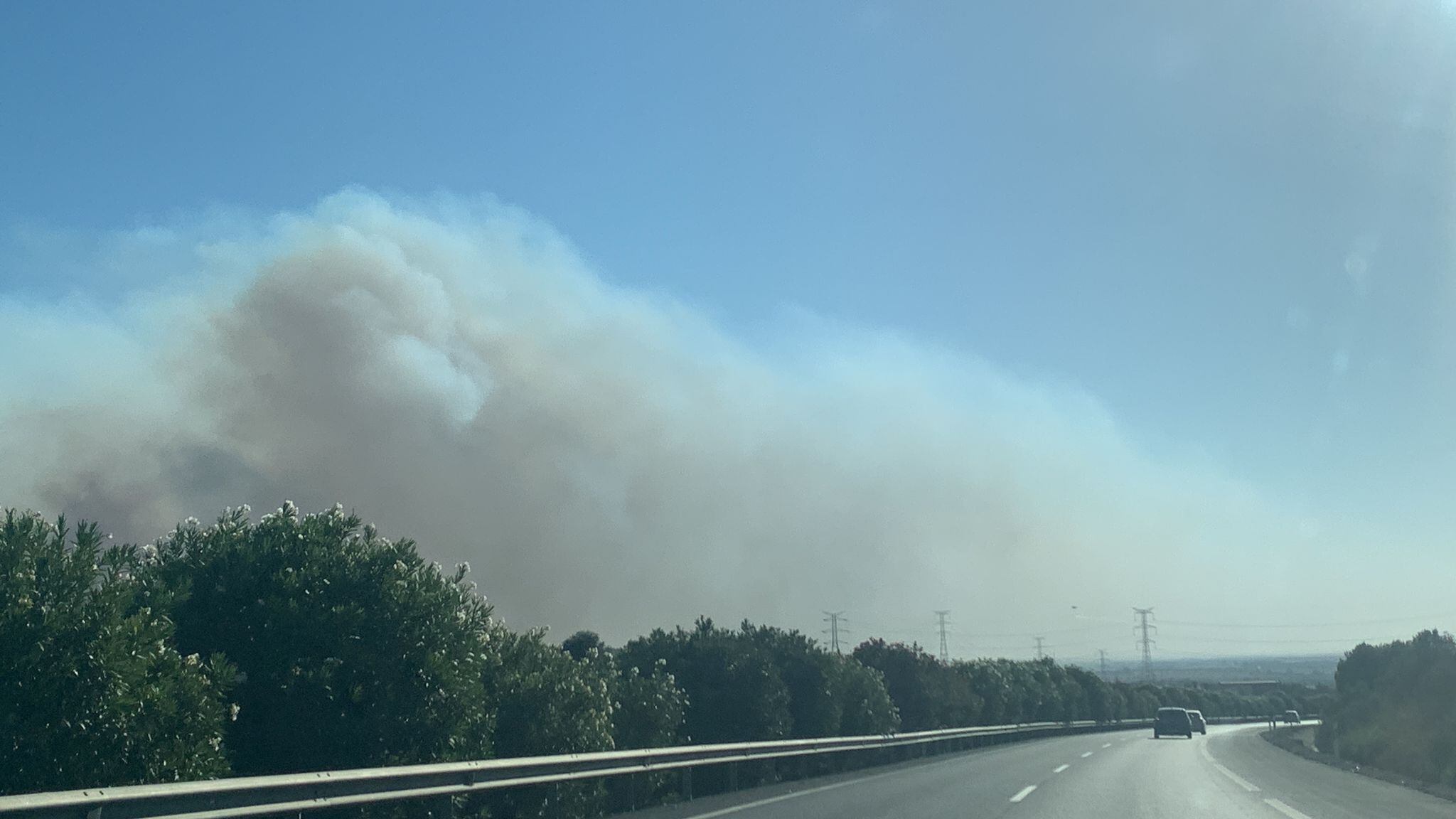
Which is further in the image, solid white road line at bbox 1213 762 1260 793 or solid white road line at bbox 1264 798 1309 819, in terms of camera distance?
solid white road line at bbox 1213 762 1260 793

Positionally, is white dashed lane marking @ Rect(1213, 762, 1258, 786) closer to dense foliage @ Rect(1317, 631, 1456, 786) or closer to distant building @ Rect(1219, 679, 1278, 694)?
dense foliage @ Rect(1317, 631, 1456, 786)

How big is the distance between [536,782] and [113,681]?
5.22 meters

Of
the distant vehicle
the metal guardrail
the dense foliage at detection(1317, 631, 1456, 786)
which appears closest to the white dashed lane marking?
the dense foliage at detection(1317, 631, 1456, 786)

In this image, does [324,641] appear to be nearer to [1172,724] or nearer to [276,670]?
[276,670]

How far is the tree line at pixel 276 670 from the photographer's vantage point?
965 centimetres

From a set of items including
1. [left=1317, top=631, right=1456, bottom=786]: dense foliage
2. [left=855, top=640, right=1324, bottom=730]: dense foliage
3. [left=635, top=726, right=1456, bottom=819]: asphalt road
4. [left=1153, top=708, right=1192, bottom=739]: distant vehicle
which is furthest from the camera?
[left=1153, top=708, right=1192, bottom=739]: distant vehicle

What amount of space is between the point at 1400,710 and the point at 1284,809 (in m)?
35.4

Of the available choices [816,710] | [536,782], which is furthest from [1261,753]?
[536,782]

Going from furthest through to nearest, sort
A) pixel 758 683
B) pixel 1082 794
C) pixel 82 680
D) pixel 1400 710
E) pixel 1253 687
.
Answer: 1. pixel 1253 687
2. pixel 1400 710
3. pixel 758 683
4. pixel 1082 794
5. pixel 82 680

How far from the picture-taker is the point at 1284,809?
16.4 meters

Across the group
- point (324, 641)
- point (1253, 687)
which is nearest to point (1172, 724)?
point (324, 641)

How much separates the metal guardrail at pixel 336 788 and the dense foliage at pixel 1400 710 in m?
19.0

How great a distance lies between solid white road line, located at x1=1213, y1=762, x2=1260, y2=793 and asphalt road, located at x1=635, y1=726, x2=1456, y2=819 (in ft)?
0.19

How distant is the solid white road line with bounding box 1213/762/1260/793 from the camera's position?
67.8 feet
